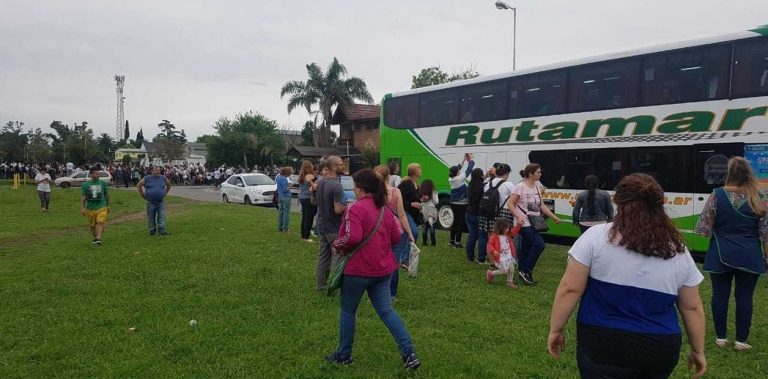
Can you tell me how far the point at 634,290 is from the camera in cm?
245

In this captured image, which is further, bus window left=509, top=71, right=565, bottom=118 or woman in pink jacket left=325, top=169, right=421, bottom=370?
bus window left=509, top=71, right=565, bottom=118

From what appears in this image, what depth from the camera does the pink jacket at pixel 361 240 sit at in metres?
4.09

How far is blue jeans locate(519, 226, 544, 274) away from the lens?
7195 millimetres

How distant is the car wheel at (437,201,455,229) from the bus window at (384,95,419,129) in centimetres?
228

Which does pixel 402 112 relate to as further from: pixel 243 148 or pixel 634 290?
pixel 243 148

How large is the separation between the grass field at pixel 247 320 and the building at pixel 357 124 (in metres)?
35.0

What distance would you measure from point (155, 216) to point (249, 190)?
9982 millimetres

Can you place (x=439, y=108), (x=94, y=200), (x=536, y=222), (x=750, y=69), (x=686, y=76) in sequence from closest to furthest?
(x=536, y=222), (x=750, y=69), (x=686, y=76), (x=94, y=200), (x=439, y=108)

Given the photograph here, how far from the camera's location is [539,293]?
270 inches

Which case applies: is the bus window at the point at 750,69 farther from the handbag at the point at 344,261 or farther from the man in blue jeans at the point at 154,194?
the man in blue jeans at the point at 154,194

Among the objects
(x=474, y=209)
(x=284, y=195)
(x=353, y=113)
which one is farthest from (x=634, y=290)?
(x=353, y=113)

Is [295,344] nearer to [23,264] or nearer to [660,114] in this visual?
[23,264]

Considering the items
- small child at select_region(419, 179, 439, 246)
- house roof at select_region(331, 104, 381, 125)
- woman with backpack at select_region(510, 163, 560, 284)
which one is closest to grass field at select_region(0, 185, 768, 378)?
woman with backpack at select_region(510, 163, 560, 284)

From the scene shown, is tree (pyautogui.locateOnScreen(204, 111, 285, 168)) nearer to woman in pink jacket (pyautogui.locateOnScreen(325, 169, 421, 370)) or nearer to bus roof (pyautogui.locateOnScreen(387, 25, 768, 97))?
bus roof (pyautogui.locateOnScreen(387, 25, 768, 97))
